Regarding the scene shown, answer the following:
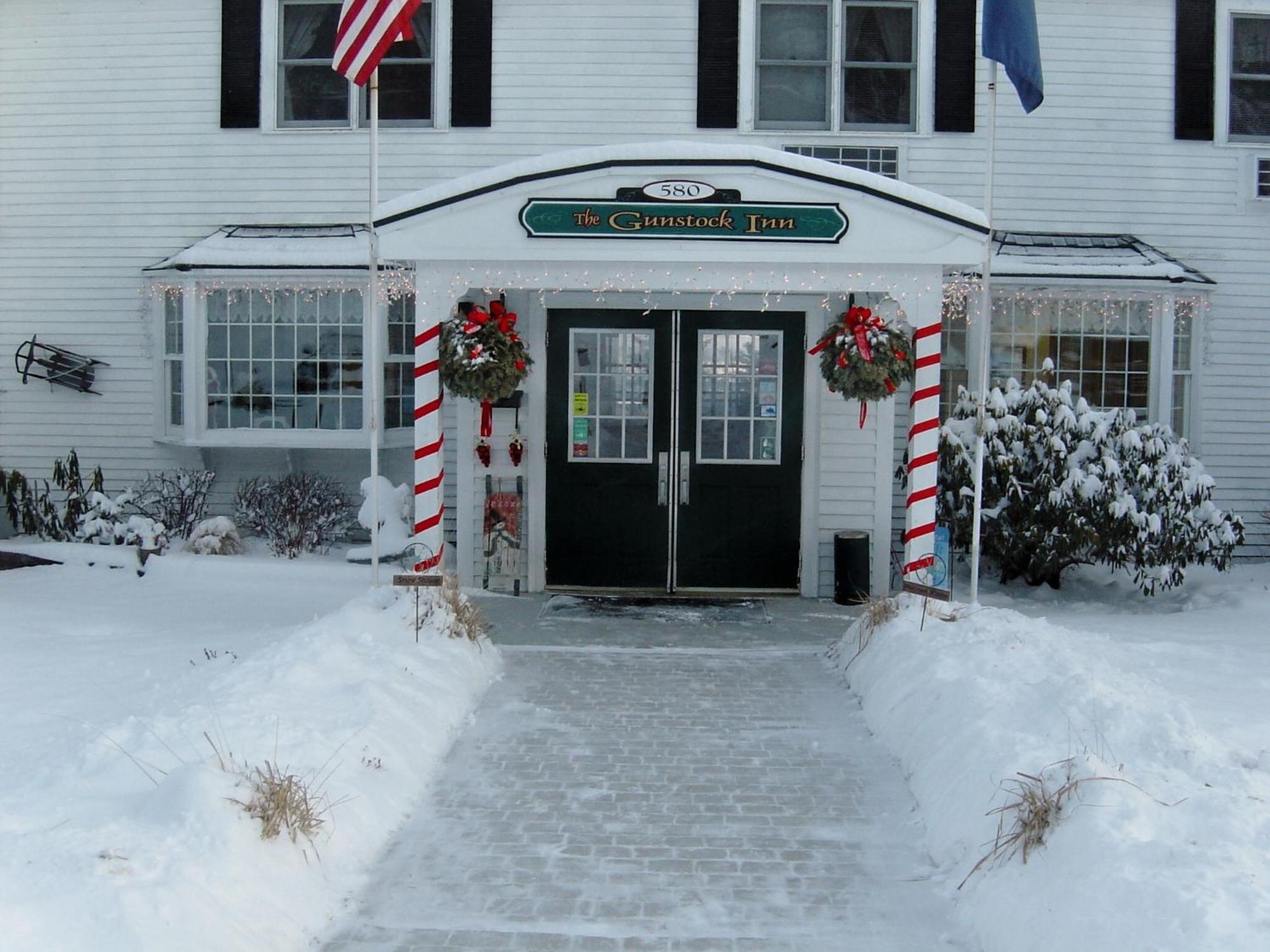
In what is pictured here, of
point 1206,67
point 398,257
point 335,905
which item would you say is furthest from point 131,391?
point 1206,67

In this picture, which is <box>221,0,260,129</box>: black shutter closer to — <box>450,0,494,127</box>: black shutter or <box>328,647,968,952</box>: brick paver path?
<box>450,0,494,127</box>: black shutter

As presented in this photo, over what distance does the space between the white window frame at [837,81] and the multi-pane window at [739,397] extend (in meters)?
2.24

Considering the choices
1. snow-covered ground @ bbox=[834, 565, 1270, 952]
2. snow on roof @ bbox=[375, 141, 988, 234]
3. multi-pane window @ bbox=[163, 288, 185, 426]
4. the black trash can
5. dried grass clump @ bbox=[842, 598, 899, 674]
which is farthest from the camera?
multi-pane window @ bbox=[163, 288, 185, 426]

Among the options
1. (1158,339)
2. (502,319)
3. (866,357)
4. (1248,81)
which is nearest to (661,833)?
(866,357)

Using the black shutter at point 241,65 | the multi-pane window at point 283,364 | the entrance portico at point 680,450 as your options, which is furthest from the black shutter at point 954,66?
the black shutter at point 241,65

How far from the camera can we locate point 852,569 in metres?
10.8

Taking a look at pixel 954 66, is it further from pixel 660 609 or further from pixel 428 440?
pixel 428 440

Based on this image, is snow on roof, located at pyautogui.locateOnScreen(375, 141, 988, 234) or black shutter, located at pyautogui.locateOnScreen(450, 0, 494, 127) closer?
snow on roof, located at pyautogui.locateOnScreen(375, 141, 988, 234)

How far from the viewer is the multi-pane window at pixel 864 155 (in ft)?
39.4

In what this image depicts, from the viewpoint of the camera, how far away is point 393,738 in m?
6.15

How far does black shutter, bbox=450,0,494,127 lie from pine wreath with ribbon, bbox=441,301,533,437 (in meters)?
3.46

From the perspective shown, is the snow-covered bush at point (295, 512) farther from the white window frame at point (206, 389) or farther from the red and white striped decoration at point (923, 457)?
the red and white striped decoration at point (923, 457)

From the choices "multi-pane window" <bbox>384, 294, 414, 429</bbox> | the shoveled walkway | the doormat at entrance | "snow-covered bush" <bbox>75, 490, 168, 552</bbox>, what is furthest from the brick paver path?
"snow-covered bush" <bbox>75, 490, 168, 552</bbox>

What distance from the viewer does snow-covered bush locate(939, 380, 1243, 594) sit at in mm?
10461
